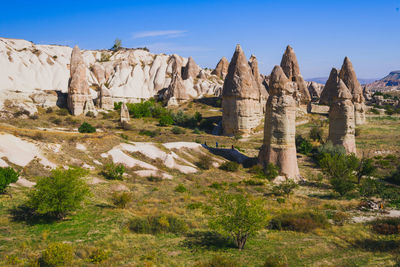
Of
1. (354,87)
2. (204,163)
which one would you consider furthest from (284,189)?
(354,87)

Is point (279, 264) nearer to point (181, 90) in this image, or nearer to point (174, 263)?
point (174, 263)

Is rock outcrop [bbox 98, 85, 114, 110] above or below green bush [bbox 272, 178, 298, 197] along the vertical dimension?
above

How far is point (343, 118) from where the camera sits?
3023cm

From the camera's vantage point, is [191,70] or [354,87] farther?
[191,70]

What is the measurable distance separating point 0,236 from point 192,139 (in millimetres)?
27945

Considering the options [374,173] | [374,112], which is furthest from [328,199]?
[374,112]

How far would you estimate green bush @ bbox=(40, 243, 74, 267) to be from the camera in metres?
8.59

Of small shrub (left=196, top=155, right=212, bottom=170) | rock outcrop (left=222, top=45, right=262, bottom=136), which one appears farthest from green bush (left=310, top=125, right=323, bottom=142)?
small shrub (left=196, top=155, right=212, bottom=170)

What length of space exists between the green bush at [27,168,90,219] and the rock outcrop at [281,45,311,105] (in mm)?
49723

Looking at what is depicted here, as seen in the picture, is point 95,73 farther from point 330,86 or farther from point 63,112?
point 330,86

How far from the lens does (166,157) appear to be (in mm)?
24875

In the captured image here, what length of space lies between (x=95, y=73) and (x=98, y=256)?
7015 cm

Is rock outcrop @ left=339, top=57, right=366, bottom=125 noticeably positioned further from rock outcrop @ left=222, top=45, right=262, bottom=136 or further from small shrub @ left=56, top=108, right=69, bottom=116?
small shrub @ left=56, top=108, right=69, bottom=116

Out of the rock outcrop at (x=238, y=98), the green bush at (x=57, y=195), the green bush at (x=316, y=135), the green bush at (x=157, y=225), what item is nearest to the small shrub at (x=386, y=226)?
the green bush at (x=157, y=225)
